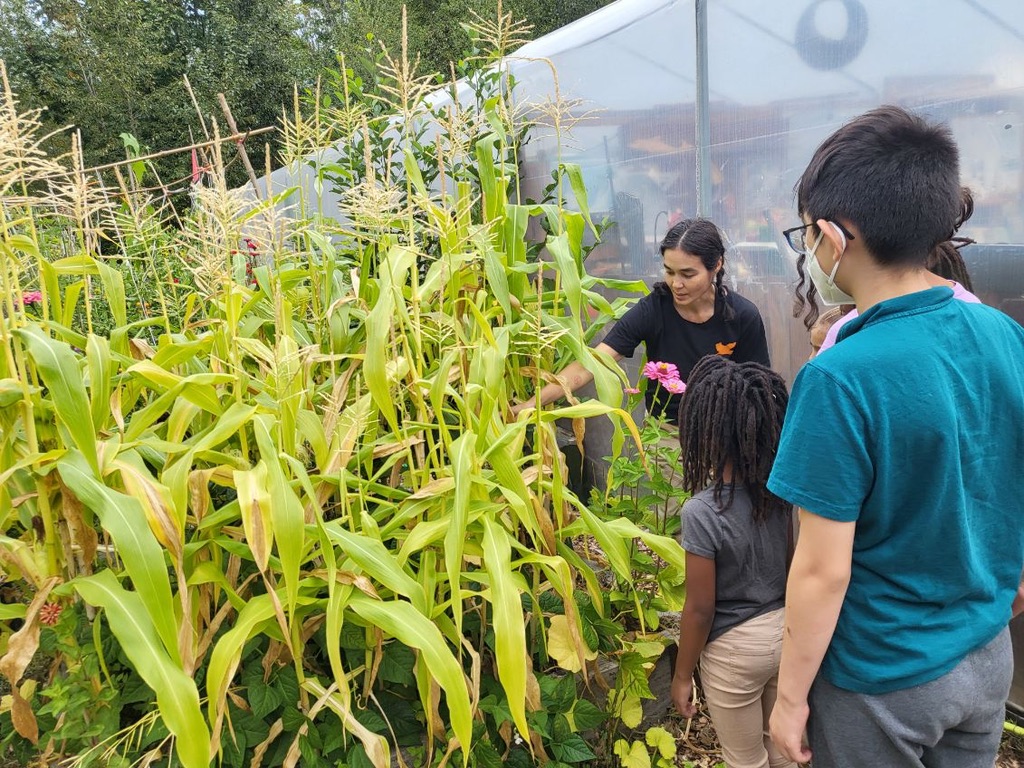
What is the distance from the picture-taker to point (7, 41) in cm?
1203

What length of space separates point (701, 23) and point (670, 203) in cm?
65

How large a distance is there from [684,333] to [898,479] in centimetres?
137

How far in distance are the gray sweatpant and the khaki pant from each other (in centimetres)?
31

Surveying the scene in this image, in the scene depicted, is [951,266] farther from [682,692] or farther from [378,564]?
[378,564]

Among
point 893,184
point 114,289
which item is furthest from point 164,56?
point 893,184

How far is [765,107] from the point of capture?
238cm

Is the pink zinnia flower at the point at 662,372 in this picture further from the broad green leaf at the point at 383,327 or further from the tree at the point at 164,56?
the tree at the point at 164,56

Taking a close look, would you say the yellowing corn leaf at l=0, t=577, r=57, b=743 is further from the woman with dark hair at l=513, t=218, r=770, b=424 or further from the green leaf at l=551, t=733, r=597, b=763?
the woman with dark hair at l=513, t=218, r=770, b=424

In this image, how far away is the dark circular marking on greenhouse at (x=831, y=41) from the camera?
2.03 m

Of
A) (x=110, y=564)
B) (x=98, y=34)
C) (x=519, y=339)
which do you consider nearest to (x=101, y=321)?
(x=110, y=564)

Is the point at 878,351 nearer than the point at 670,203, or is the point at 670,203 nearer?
the point at 878,351

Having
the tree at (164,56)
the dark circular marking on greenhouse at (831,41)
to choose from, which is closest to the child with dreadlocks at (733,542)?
the dark circular marking on greenhouse at (831,41)

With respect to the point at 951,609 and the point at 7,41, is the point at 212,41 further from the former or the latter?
the point at 951,609

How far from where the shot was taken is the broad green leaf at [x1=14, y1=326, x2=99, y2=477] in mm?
1147
